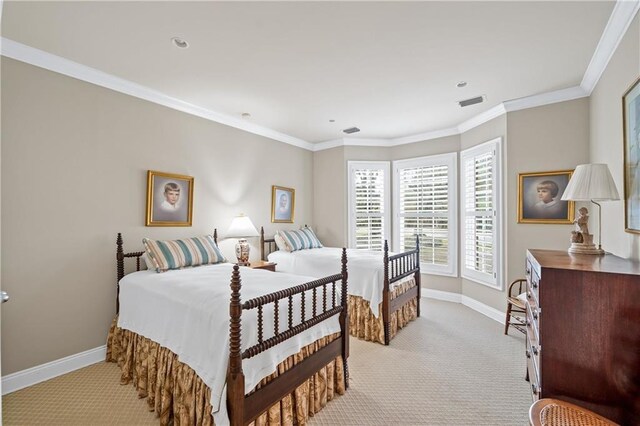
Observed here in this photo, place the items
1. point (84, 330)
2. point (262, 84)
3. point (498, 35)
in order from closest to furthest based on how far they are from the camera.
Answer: point (498, 35) → point (84, 330) → point (262, 84)

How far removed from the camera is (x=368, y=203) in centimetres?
573

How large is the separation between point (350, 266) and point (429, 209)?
221cm

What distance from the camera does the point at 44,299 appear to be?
279 cm

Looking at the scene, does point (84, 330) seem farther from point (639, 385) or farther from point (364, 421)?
point (639, 385)

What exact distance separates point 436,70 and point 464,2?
0.97m

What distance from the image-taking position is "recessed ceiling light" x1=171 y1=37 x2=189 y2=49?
8.36ft

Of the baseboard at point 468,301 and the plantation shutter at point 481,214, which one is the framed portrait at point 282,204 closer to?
the baseboard at point 468,301

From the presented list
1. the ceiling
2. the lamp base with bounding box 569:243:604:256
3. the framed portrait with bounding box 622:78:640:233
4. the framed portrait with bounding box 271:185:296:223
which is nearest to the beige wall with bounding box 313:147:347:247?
the framed portrait with bounding box 271:185:296:223

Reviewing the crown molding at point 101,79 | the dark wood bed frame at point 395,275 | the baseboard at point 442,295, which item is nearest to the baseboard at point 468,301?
the baseboard at point 442,295

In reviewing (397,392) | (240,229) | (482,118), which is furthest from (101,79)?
(482,118)

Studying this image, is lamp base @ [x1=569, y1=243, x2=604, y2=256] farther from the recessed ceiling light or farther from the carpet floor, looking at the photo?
the recessed ceiling light

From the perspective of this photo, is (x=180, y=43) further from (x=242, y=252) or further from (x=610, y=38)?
(x=610, y=38)

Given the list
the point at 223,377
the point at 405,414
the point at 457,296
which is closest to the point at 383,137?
the point at 457,296

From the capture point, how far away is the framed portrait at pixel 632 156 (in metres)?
2.06
